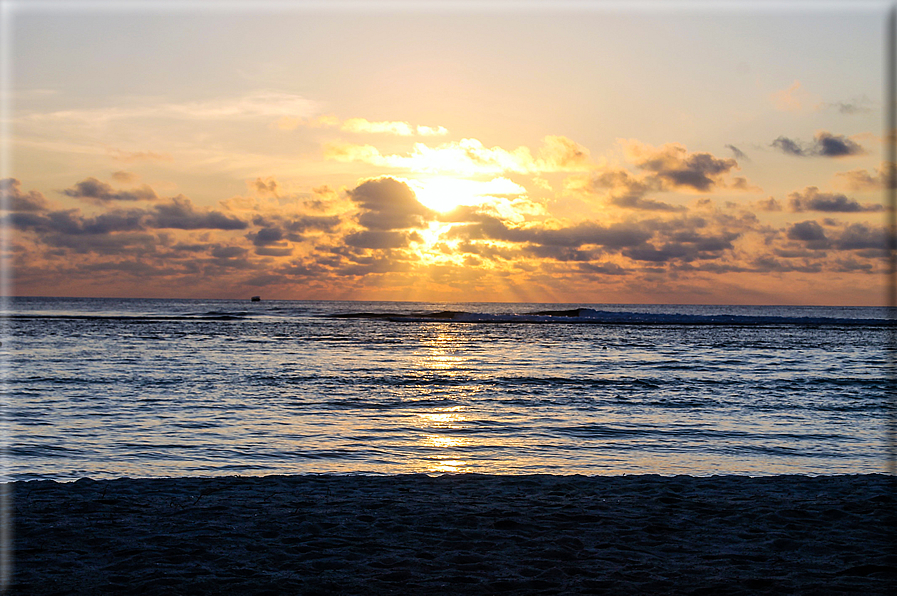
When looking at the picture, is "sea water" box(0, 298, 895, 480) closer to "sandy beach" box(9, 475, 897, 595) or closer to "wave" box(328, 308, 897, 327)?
"sandy beach" box(9, 475, 897, 595)

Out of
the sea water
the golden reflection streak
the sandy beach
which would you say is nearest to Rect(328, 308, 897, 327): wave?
the sea water

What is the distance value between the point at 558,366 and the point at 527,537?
82.8 feet

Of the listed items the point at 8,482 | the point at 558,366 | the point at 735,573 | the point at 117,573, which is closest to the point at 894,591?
the point at 735,573

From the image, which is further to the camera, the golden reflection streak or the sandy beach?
the golden reflection streak

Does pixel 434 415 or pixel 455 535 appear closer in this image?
pixel 455 535

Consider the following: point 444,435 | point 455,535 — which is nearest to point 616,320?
point 444,435

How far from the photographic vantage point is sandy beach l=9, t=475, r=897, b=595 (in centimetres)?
656

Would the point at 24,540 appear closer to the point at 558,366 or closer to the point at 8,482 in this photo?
the point at 8,482

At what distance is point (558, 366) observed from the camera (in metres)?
32.8

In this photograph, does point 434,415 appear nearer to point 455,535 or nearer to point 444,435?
point 444,435

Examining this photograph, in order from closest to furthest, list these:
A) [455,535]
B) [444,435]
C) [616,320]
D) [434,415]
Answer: [455,535] → [444,435] → [434,415] → [616,320]

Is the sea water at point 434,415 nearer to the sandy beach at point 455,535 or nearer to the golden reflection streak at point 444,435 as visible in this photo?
the golden reflection streak at point 444,435

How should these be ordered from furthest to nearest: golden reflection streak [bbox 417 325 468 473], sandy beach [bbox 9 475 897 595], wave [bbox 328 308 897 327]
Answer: wave [bbox 328 308 897 327]
golden reflection streak [bbox 417 325 468 473]
sandy beach [bbox 9 475 897 595]

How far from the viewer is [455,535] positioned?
8.04 m
